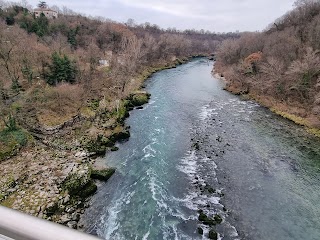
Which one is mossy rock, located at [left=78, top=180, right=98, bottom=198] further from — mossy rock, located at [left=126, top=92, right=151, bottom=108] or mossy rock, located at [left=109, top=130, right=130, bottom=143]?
mossy rock, located at [left=126, top=92, right=151, bottom=108]

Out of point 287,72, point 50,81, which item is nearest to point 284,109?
point 287,72

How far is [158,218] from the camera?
1514cm

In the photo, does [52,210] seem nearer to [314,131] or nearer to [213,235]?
[213,235]

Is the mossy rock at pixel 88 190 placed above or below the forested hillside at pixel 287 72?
below

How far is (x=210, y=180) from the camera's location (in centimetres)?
1878

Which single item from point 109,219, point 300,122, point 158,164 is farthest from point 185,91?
point 109,219

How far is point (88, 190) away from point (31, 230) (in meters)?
16.9

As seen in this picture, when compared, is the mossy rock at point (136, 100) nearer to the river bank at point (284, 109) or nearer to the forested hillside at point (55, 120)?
the forested hillside at point (55, 120)

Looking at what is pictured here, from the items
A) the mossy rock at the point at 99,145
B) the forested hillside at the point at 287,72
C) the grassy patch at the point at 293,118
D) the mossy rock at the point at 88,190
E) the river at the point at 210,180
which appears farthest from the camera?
the forested hillside at the point at 287,72

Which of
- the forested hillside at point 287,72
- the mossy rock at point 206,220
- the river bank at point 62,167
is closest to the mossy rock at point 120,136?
the river bank at point 62,167

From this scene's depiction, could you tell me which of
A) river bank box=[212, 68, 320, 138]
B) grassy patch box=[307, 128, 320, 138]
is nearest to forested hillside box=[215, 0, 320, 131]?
river bank box=[212, 68, 320, 138]

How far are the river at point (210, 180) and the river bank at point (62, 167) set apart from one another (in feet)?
3.14

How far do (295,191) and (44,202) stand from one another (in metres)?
15.5

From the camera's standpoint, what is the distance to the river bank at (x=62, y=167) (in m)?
16.0
